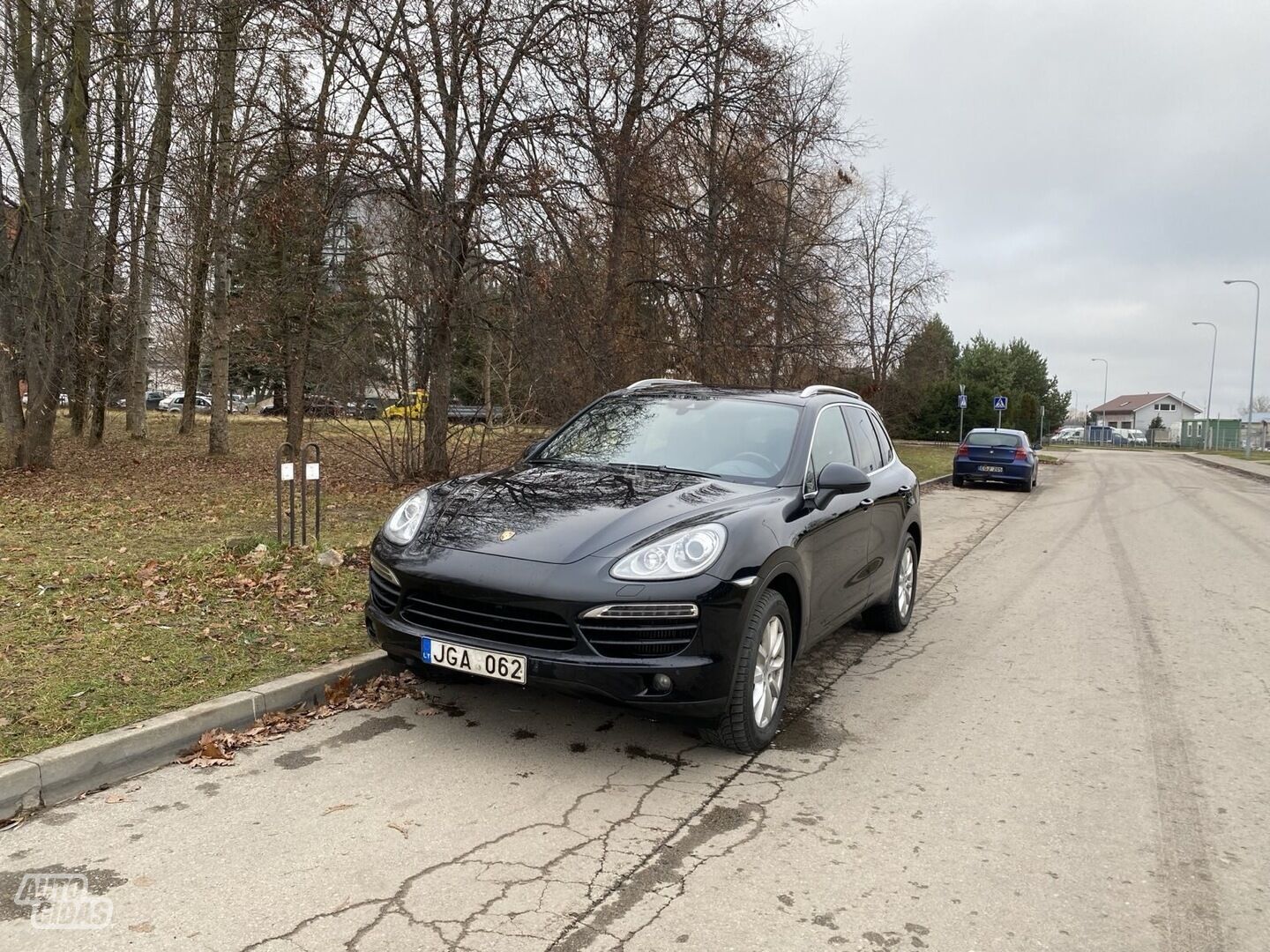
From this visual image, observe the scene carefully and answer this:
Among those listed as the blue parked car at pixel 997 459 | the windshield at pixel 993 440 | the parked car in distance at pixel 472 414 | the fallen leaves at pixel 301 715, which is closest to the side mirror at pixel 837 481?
the fallen leaves at pixel 301 715

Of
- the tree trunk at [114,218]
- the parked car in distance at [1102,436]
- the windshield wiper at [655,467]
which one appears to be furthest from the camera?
the parked car in distance at [1102,436]

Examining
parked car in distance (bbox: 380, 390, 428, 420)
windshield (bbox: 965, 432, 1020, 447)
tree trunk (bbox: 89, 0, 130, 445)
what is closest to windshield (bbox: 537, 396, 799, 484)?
parked car in distance (bbox: 380, 390, 428, 420)

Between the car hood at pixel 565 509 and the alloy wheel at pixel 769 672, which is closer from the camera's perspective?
the car hood at pixel 565 509

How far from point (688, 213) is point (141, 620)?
1196cm

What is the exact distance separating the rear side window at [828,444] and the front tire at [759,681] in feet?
2.94

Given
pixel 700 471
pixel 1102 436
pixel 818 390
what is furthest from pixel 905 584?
pixel 1102 436

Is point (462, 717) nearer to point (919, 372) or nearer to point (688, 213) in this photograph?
point (688, 213)

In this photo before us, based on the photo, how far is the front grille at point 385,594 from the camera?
13.9ft

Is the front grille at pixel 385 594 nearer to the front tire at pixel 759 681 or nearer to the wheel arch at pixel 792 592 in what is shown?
the front tire at pixel 759 681

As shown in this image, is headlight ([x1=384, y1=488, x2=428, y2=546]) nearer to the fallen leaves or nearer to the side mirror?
the fallen leaves

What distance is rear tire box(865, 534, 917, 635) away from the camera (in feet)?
21.6

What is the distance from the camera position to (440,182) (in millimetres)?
12680

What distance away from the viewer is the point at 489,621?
12.9 feet

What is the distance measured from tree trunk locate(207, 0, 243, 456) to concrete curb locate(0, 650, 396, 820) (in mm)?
9264
